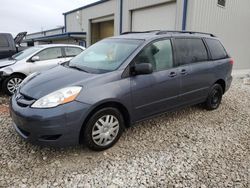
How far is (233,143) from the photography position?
3.35 meters

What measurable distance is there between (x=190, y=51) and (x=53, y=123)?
2864 mm

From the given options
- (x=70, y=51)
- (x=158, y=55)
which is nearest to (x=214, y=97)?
(x=158, y=55)

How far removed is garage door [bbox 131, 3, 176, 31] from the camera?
9680 millimetres

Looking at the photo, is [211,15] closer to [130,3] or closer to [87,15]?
[130,3]

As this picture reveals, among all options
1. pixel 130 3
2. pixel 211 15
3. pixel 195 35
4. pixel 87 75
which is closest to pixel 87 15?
pixel 130 3

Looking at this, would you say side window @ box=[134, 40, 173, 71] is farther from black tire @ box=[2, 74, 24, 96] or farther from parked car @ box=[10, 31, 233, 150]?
black tire @ box=[2, 74, 24, 96]

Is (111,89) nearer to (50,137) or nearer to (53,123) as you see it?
(53,123)

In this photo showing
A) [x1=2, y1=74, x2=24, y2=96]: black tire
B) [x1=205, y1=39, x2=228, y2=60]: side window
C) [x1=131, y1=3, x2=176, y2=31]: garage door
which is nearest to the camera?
[x1=205, y1=39, x2=228, y2=60]: side window

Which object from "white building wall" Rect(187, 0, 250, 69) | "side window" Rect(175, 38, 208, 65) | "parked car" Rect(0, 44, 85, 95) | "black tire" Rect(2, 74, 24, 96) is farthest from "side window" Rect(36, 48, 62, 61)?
"white building wall" Rect(187, 0, 250, 69)

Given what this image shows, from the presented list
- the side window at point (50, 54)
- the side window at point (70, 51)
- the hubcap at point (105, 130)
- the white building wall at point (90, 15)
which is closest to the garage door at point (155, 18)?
the white building wall at point (90, 15)

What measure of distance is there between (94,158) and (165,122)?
172 centimetres

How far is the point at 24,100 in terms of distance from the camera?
106 inches

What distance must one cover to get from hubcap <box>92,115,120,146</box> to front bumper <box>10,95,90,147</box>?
267 mm

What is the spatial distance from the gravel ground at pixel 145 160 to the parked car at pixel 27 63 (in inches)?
74.6
